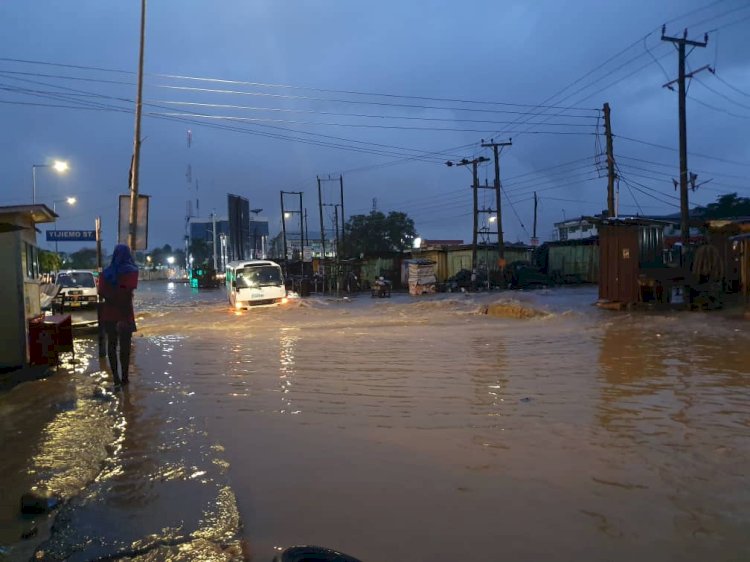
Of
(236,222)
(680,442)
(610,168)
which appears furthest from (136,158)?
(236,222)

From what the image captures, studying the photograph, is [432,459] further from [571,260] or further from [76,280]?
[571,260]

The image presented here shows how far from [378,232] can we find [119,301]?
5038 cm

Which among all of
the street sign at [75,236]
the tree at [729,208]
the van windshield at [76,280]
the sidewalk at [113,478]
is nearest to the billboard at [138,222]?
the sidewalk at [113,478]

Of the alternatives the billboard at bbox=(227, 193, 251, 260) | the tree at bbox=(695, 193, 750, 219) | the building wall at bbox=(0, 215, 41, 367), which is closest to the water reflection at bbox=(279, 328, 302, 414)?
the building wall at bbox=(0, 215, 41, 367)

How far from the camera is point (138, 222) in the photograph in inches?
600

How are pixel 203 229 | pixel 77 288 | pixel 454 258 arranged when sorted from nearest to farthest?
pixel 77 288, pixel 454 258, pixel 203 229

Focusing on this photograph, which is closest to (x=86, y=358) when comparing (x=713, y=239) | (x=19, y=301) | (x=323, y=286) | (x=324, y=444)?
(x=19, y=301)

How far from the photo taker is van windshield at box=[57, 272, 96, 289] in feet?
83.1

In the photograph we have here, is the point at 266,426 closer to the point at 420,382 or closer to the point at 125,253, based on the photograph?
the point at 420,382

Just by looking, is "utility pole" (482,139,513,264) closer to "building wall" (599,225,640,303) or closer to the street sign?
"building wall" (599,225,640,303)

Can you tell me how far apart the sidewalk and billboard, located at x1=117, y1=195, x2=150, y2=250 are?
310 inches

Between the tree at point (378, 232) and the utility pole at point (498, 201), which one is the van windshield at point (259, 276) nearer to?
the utility pole at point (498, 201)

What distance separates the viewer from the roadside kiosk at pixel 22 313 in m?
8.54

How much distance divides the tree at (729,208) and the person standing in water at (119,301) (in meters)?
43.4
